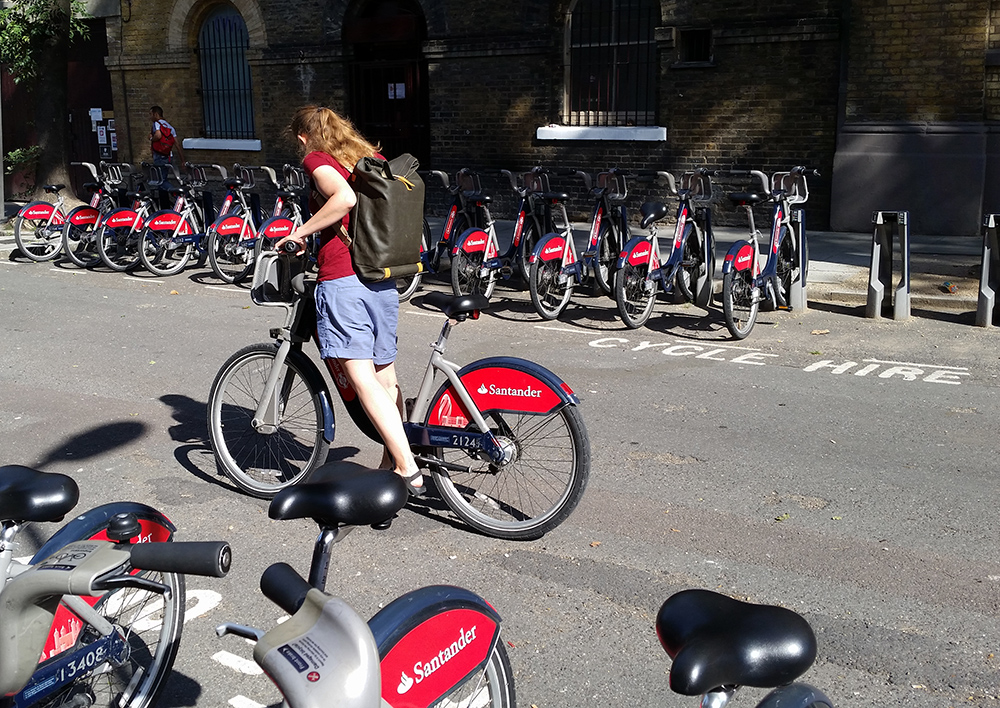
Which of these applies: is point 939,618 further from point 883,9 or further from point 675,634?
point 883,9

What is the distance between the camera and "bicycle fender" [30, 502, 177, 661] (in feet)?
8.75

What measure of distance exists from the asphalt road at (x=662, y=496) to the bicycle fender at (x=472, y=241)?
46.5 inches

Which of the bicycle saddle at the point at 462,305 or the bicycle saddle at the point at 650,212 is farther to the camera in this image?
the bicycle saddle at the point at 650,212

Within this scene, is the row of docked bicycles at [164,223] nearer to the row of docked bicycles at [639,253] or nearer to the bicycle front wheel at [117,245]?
the bicycle front wheel at [117,245]

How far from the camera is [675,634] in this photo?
204 centimetres

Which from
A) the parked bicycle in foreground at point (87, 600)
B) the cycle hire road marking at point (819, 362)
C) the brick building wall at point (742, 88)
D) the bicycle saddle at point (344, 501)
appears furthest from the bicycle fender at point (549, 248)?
the bicycle saddle at point (344, 501)

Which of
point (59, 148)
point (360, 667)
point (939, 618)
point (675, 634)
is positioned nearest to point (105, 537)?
point (360, 667)

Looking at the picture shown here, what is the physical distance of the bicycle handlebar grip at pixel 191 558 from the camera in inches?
82.2

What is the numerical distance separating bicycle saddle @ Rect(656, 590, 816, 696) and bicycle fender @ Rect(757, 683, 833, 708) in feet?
0.50

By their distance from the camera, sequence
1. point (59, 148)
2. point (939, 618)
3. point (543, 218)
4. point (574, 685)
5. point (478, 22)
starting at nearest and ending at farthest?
point (574, 685) < point (939, 618) < point (543, 218) < point (478, 22) < point (59, 148)

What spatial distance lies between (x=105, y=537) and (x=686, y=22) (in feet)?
44.3

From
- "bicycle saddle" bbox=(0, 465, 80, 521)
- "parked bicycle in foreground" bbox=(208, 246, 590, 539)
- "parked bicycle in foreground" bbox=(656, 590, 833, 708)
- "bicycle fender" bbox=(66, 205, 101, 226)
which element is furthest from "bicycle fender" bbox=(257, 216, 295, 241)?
"parked bicycle in foreground" bbox=(656, 590, 833, 708)

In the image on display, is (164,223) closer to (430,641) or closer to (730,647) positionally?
(430,641)

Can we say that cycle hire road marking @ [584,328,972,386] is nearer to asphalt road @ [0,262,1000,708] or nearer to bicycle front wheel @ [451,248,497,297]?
asphalt road @ [0,262,1000,708]
